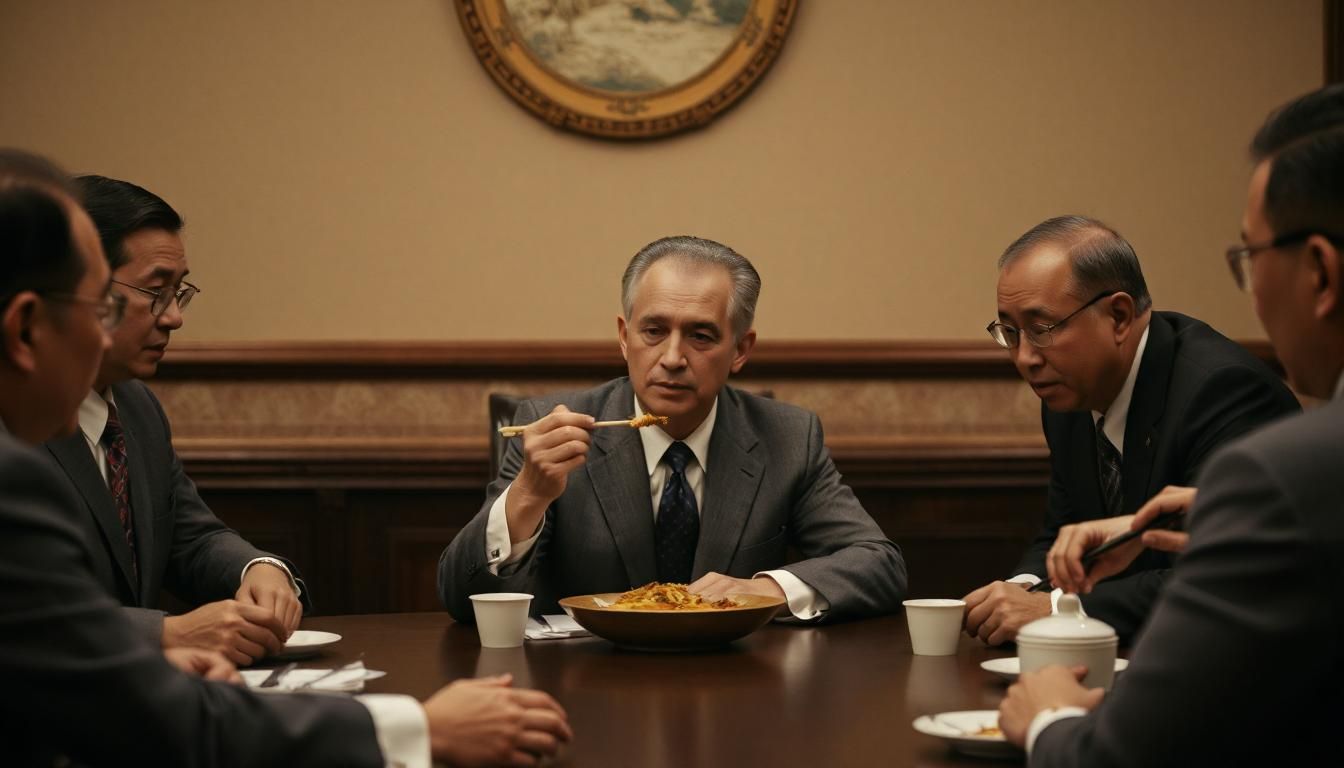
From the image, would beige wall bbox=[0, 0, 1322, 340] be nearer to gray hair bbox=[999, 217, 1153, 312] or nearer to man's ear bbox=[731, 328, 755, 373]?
man's ear bbox=[731, 328, 755, 373]

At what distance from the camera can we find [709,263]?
9.71ft

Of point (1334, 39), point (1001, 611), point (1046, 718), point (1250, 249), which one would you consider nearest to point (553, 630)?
point (1001, 611)

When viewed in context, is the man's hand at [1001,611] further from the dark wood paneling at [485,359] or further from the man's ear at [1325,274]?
the dark wood paneling at [485,359]

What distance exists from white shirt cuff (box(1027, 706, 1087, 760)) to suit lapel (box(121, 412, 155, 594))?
188cm

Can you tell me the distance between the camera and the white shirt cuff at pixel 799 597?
250cm

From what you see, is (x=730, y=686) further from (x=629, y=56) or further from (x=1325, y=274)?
(x=629, y=56)

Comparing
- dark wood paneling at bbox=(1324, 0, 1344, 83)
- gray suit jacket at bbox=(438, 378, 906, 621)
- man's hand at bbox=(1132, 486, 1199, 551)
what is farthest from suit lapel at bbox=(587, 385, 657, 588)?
dark wood paneling at bbox=(1324, 0, 1344, 83)

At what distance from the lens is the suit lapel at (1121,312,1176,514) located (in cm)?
274

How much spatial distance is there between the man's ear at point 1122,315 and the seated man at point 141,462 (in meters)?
1.74

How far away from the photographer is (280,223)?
14.2 ft

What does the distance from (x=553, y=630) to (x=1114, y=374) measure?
4.31 ft

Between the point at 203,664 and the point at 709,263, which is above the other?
the point at 709,263

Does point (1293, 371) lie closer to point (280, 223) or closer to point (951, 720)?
point (951, 720)

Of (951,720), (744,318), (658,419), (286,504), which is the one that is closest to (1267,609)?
(951,720)
